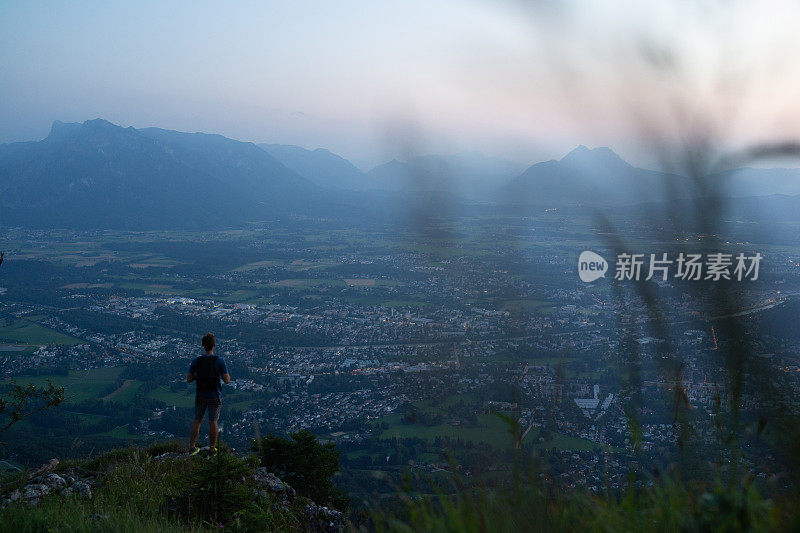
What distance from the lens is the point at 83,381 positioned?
22641 millimetres

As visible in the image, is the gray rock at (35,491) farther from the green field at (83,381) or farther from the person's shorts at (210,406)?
the green field at (83,381)

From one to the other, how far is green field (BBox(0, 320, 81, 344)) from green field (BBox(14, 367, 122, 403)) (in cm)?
618

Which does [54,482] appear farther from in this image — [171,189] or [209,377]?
[171,189]

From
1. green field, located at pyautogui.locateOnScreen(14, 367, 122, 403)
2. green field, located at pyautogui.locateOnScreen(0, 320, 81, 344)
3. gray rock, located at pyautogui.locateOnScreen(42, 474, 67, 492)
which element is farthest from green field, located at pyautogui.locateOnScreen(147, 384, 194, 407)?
gray rock, located at pyautogui.locateOnScreen(42, 474, 67, 492)

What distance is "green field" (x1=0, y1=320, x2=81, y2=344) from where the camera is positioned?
29.0 m

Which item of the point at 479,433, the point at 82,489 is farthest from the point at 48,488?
the point at 479,433

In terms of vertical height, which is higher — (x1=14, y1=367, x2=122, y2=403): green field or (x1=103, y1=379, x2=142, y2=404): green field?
(x1=103, y1=379, x2=142, y2=404): green field

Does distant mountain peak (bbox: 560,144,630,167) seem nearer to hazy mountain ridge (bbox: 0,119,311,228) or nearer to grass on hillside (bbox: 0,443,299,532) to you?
grass on hillside (bbox: 0,443,299,532)

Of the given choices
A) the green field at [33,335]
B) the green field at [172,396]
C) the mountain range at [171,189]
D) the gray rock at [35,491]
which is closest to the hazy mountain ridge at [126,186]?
the mountain range at [171,189]

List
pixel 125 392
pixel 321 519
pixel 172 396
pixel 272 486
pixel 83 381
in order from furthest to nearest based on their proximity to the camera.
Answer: pixel 83 381
pixel 125 392
pixel 172 396
pixel 272 486
pixel 321 519

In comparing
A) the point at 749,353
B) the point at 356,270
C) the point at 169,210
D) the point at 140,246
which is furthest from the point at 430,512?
the point at 169,210

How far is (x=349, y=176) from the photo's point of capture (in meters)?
192

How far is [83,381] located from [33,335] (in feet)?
37.5

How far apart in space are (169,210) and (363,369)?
100 m
